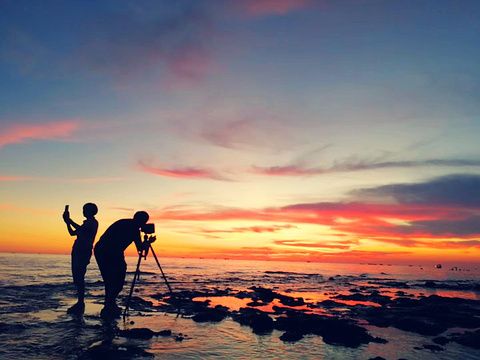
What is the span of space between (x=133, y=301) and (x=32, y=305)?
428 centimetres

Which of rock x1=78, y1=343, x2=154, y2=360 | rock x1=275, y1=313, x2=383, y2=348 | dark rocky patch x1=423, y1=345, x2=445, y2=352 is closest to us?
rock x1=78, y1=343, x2=154, y2=360

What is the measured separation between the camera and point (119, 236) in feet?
35.5

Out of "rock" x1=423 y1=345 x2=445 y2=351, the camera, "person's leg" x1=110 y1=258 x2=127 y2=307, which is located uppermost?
the camera

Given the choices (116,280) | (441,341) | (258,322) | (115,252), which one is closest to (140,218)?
(115,252)

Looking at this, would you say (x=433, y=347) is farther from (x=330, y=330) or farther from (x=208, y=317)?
(x=208, y=317)

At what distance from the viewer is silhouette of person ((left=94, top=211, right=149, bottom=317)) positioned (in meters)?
10.5

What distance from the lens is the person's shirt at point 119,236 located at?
10.7m

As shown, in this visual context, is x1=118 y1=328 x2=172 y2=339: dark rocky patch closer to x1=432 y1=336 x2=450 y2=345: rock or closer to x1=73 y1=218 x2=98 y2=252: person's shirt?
x1=73 y1=218 x2=98 y2=252: person's shirt

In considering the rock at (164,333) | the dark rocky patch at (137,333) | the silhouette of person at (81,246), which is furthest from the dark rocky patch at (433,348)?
the silhouette of person at (81,246)

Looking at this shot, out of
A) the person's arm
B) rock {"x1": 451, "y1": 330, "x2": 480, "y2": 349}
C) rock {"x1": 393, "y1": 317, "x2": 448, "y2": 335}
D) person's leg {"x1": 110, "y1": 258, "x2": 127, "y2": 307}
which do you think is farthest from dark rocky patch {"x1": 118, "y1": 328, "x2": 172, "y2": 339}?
rock {"x1": 393, "y1": 317, "x2": 448, "y2": 335}

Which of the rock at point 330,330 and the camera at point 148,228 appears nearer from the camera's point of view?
the rock at point 330,330

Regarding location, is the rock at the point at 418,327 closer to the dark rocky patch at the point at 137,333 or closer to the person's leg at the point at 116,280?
the dark rocky patch at the point at 137,333

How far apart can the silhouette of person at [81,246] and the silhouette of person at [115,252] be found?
1030 mm

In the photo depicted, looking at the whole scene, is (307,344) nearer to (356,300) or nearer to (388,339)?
(388,339)
